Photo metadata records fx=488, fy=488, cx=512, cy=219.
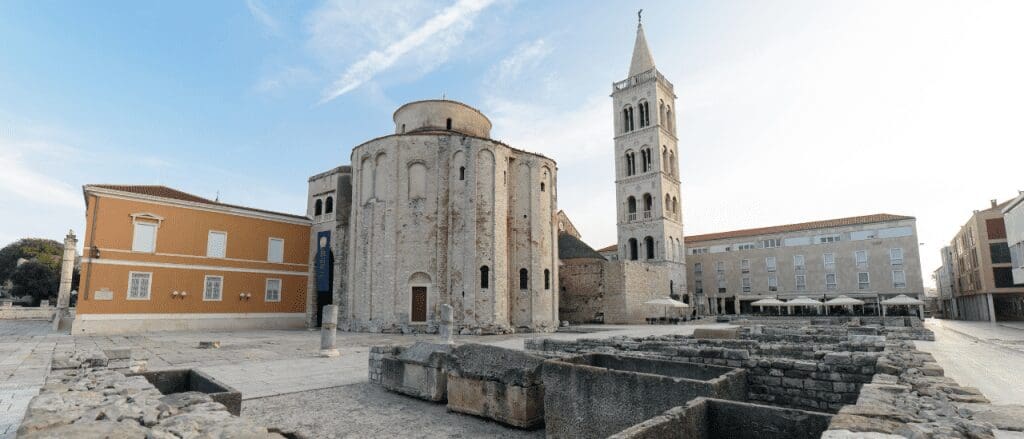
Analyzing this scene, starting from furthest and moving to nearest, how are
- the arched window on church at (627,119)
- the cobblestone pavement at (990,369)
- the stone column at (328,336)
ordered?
1. the arched window on church at (627,119)
2. the stone column at (328,336)
3. the cobblestone pavement at (990,369)

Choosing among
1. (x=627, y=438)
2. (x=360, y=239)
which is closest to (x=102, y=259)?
(x=360, y=239)

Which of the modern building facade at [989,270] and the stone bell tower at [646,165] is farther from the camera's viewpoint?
the stone bell tower at [646,165]

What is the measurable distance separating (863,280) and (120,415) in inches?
2221

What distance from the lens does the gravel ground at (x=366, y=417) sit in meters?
6.75

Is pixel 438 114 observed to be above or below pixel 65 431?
above

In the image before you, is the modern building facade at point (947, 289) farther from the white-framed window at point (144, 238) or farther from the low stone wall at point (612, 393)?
the white-framed window at point (144, 238)

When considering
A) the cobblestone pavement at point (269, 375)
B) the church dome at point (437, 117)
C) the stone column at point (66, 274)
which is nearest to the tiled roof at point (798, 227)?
the church dome at point (437, 117)

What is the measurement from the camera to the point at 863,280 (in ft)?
153

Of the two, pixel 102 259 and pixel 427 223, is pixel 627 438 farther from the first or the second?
pixel 102 259

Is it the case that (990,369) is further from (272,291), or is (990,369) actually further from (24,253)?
(24,253)

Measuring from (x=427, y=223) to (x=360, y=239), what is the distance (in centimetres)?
418

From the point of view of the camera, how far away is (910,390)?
4.90 m

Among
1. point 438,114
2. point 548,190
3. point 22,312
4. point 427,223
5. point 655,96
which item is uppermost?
point 655,96

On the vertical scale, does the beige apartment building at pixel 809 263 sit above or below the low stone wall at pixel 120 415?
above
